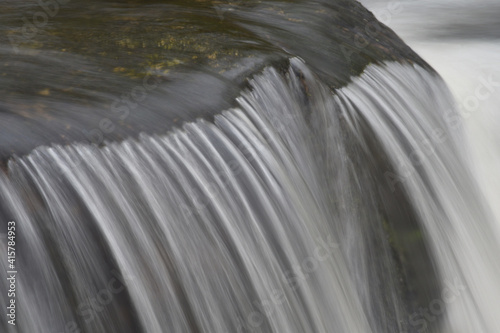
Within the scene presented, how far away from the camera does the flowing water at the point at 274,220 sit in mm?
2746

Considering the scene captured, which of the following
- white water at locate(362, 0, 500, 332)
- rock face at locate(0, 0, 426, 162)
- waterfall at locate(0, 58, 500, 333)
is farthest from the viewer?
white water at locate(362, 0, 500, 332)

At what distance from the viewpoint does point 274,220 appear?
3371 millimetres

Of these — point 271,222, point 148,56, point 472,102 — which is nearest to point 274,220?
point 271,222

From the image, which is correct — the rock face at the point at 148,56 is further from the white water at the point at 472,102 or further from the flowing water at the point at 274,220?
the white water at the point at 472,102

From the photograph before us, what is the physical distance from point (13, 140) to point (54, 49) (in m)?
1.18

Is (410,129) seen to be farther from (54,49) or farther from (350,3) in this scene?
(54,49)

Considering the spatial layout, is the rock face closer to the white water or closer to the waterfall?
the waterfall

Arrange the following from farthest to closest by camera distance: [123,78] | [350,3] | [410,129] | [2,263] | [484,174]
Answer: [350,3]
[484,174]
[410,129]
[123,78]
[2,263]

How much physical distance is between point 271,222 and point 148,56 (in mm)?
1021

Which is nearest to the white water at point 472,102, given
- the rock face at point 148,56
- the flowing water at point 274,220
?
the flowing water at point 274,220

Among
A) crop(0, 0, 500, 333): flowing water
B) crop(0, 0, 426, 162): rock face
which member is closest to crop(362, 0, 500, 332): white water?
crop(0, 0, 500, 333): flowing water

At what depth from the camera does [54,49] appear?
394 cm

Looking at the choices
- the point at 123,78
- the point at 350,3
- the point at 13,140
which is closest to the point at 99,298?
the point at 13,140

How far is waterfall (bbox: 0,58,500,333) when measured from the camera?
2746mm
